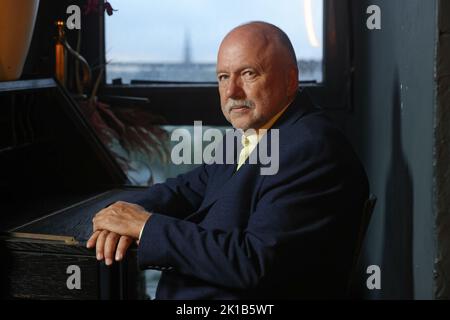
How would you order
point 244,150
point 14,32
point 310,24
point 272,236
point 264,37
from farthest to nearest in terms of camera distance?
point 310,24, point 14,32, point 244,150, point 264,37, point 272,236

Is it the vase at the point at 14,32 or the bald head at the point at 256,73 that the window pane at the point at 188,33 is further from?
the bald head at the point at 256,73

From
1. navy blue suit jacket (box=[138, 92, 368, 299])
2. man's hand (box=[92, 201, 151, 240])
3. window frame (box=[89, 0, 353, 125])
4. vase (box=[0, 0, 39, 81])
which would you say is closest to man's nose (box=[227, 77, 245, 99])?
navy blue suit jacket (box=[138, 92, 368, 299])

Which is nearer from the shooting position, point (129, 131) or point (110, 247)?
point (110, 247)

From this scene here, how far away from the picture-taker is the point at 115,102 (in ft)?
8.81

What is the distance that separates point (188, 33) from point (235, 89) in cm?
115

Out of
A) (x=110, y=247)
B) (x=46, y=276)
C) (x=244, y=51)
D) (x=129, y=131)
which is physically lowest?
(x=46, y=276)

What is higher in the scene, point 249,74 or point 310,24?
point 310,24

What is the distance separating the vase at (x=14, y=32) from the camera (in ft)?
6.58

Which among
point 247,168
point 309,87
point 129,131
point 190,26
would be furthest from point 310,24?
point 247,168

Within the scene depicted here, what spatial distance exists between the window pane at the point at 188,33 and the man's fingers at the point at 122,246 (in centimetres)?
125

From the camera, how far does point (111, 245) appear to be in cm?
156

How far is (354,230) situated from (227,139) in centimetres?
42

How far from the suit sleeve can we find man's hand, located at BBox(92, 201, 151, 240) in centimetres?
6

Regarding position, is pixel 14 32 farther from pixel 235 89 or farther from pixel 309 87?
pixel 309 87
